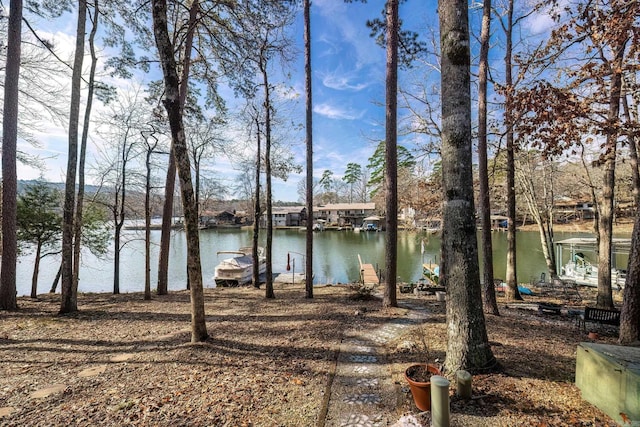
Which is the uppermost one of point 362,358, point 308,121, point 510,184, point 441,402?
point 308,121

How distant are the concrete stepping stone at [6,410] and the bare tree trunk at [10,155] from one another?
517 centimetres

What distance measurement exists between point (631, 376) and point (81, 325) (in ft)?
26.6

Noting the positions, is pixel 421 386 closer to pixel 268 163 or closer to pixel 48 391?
pixel 48 391

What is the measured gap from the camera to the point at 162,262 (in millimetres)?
9148

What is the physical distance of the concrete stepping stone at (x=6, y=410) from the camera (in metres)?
2.64

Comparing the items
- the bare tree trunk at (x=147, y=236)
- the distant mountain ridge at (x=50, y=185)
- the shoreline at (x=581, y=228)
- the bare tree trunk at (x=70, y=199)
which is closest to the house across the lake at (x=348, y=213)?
the shoreline at (x=581, y=228)

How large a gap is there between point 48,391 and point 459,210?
16.6 ft

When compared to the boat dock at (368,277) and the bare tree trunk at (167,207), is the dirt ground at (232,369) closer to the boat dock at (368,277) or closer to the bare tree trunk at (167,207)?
the bare tree trunk at (167,207)

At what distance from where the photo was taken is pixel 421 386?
252 cm

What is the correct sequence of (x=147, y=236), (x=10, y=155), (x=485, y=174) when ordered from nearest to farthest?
1. (x=10, y=155)
2. (x=485, y=174)
3. (x=147, y=236)

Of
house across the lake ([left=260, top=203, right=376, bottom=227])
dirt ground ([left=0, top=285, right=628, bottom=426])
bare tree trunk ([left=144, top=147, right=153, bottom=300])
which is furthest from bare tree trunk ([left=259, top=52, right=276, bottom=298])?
house across the lake ([left=260, top=203, right=376, bottom=227])

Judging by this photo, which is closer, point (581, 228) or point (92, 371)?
point (92, 371)

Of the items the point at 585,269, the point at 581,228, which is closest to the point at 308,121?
the point at 585,269

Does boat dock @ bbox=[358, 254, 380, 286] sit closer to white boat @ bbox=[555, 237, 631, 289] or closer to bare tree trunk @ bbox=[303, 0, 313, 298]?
bare tree trunk @ bbox=[303, 0, 313, 298]
